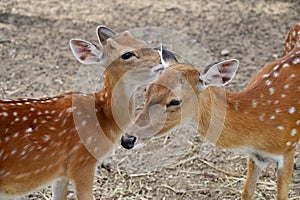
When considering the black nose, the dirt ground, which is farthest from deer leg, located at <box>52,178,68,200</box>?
the black nose

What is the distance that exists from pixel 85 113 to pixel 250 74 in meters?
2.80

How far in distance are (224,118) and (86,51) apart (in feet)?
3.76

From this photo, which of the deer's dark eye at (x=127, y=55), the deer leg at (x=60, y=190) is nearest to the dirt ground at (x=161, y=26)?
the deer leg at (x=60, y=190)

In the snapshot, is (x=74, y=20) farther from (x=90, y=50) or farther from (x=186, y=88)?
(x=186, y=88)

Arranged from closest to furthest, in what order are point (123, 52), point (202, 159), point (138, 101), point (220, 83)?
point (220, 83) < point (123, 52) < point (202, 159) < point (138, 101)

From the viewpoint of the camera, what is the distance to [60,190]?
4773mm

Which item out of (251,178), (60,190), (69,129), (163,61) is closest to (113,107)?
(69,129)

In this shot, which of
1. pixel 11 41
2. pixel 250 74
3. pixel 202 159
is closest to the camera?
pixel 202 159

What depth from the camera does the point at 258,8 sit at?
27.3 feet

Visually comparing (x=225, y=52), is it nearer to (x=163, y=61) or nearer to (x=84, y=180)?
(x=163, y=61)

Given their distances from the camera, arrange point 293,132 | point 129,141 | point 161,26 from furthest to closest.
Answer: point 161,26 < point 293,132 < point 129,141

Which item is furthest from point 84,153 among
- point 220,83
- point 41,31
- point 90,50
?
point 41,31

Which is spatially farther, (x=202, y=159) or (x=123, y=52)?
(x=202, y=159)

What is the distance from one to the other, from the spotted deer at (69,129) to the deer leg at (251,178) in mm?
1046
